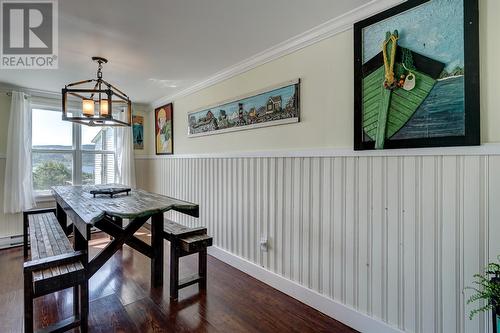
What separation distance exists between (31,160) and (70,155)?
53 cm

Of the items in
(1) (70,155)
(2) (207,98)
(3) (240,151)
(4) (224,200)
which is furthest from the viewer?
(1) (70,155)

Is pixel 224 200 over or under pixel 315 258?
over

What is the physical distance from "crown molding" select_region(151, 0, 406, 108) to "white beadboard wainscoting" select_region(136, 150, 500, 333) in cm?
94

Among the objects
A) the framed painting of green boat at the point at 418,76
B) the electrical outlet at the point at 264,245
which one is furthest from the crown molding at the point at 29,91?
the framed painting of green boat at the point at 418,76

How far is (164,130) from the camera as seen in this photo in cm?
427

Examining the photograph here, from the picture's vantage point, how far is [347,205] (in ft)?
6.07

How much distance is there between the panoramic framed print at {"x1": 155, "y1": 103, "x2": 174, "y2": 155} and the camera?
4086 millimetres

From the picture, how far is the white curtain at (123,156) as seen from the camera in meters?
4.39

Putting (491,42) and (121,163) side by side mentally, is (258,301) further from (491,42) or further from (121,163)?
(121,163)

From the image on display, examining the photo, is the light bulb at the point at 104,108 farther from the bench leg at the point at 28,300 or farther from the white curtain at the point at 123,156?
the white curtain at the point at 123,156

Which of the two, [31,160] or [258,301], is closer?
[258,301]

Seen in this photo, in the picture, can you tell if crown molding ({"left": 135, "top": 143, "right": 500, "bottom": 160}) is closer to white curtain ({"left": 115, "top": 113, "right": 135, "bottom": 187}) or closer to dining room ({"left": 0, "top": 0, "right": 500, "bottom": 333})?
dining room ({"left": 0, "top": 0, "right": 500, "bottom": 333})

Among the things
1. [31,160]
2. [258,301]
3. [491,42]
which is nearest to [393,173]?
[491,42]

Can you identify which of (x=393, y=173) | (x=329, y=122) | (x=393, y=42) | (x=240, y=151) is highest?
(x=393, y=42)
